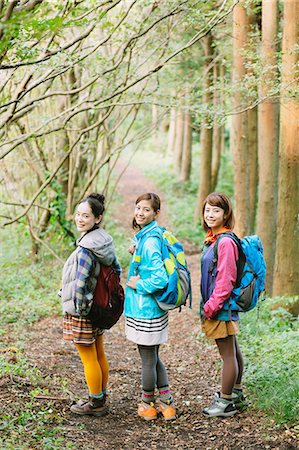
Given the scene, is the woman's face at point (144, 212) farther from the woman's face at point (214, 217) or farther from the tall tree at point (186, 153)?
the tall tree at point (186, 153)

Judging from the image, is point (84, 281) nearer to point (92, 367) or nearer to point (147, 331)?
point (147, 331)

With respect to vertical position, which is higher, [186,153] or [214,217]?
[186,153]

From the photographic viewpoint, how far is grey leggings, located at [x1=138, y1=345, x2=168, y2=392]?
197 inches

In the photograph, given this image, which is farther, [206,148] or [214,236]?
[206,148]

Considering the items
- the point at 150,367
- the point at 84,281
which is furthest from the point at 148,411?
the point at 84,281

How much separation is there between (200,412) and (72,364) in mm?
1973

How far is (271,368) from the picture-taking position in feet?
19.4

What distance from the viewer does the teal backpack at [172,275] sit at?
190 inches

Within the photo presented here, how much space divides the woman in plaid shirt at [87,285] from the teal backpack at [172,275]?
37 cm

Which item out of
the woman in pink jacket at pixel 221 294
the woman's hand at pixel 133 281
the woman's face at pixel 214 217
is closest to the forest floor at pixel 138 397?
the woman in pink jacket at pixel 221 294

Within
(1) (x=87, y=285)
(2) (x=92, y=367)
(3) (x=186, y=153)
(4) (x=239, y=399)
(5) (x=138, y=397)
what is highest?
(3) (x=186, y=153)

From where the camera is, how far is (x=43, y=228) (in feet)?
43.7

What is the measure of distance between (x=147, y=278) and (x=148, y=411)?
4.28ft

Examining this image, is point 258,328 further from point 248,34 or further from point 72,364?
point 248,34
